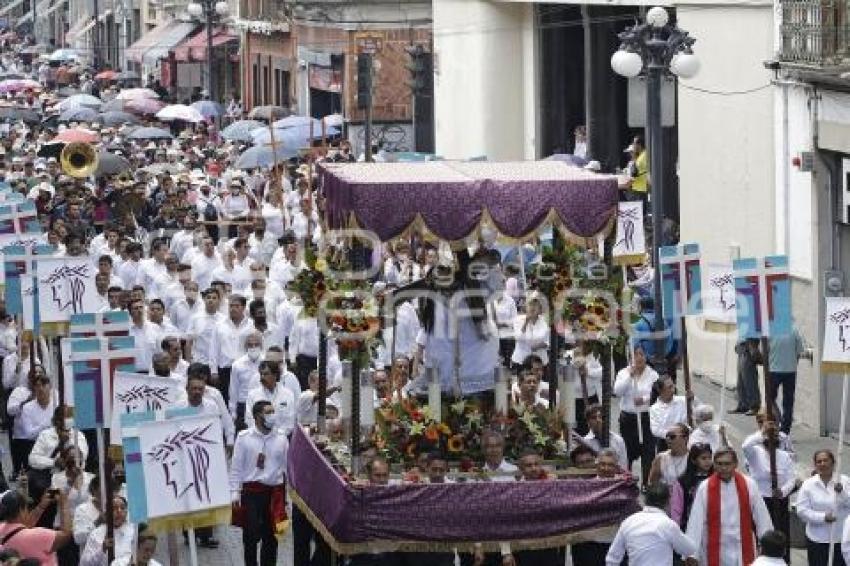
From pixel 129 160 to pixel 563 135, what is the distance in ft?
29.8

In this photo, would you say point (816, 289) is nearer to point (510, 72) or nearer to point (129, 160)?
point (510, 72)

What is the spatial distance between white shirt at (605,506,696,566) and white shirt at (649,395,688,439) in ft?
13.7

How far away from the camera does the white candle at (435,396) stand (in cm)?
1852

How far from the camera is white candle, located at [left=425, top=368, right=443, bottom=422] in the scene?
18516 mm

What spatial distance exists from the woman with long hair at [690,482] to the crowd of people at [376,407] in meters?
0.02

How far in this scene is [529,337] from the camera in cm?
2486

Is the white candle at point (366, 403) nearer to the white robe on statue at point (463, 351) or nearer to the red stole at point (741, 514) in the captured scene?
the white robe on statue at point (463, 351)

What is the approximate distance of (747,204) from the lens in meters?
28.7

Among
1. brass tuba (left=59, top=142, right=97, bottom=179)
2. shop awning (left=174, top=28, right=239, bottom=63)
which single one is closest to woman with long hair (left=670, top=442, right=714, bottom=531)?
brass tuba (left=59, top=142, right=97, bottom=179)

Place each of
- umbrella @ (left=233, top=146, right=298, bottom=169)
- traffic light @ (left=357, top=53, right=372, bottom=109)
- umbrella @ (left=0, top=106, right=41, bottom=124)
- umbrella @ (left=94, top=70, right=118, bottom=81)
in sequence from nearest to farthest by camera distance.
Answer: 1. traffic light @ (left=357, top=53, right=372, bottom=109)
2. umbrella @ (left=233, top=146, right=298, bottom=169)
3. umbrella @ (left=0, top=106, right=41, bottom=124)
4. umbrella @ (left=94, top=70, right=118, bottom=81)

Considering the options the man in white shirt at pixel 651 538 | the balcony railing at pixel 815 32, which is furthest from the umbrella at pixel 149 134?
the man in white shirt at pixel 651 538

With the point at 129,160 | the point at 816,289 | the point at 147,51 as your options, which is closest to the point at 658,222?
the point at 816,289

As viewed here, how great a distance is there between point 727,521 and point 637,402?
4.80 metres

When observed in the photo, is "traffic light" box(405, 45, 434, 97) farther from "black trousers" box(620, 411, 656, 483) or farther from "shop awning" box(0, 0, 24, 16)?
"shop awning" box(0, 0, 24, 16)
